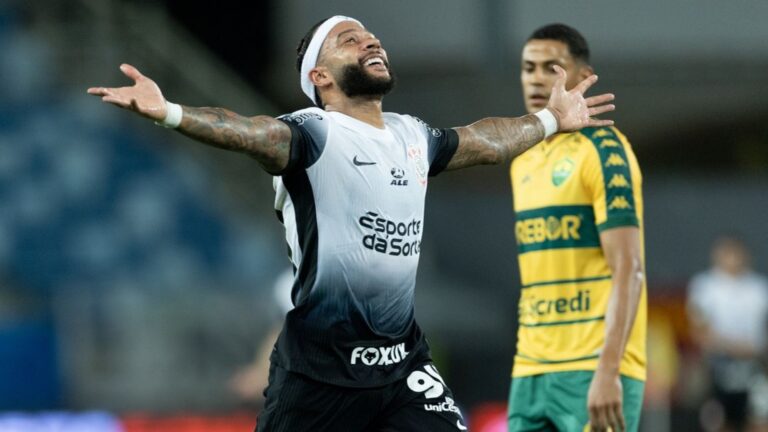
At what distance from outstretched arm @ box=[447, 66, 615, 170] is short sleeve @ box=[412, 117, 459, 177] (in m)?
0.03

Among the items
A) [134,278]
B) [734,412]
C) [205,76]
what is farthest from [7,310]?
[734,412]

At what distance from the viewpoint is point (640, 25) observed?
16.3 metres

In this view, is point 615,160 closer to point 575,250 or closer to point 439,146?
point 575,250

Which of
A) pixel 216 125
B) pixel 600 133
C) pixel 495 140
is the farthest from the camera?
pixel 600 133

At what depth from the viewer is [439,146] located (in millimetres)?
5871

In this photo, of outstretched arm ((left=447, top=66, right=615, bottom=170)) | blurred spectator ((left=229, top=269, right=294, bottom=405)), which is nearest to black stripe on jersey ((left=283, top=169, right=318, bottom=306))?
outstretched arm ((left=447, top=66, right=615, bottom=170))

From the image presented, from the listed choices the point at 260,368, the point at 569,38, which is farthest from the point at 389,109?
the point at 569,38

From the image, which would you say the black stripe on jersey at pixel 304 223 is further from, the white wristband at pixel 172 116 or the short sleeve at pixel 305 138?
the white wristband at pixel 172 116

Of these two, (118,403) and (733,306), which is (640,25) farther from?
(118,403)

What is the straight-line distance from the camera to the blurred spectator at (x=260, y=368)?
10.9 m

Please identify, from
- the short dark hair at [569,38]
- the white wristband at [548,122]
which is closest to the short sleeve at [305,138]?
the white wristband at [548,122]

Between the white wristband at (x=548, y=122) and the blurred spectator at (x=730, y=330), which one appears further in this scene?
the blurred spectator at (x=730, y=330)

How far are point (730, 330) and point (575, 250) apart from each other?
6932 millimetres

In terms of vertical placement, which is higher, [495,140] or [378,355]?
[495,140]
